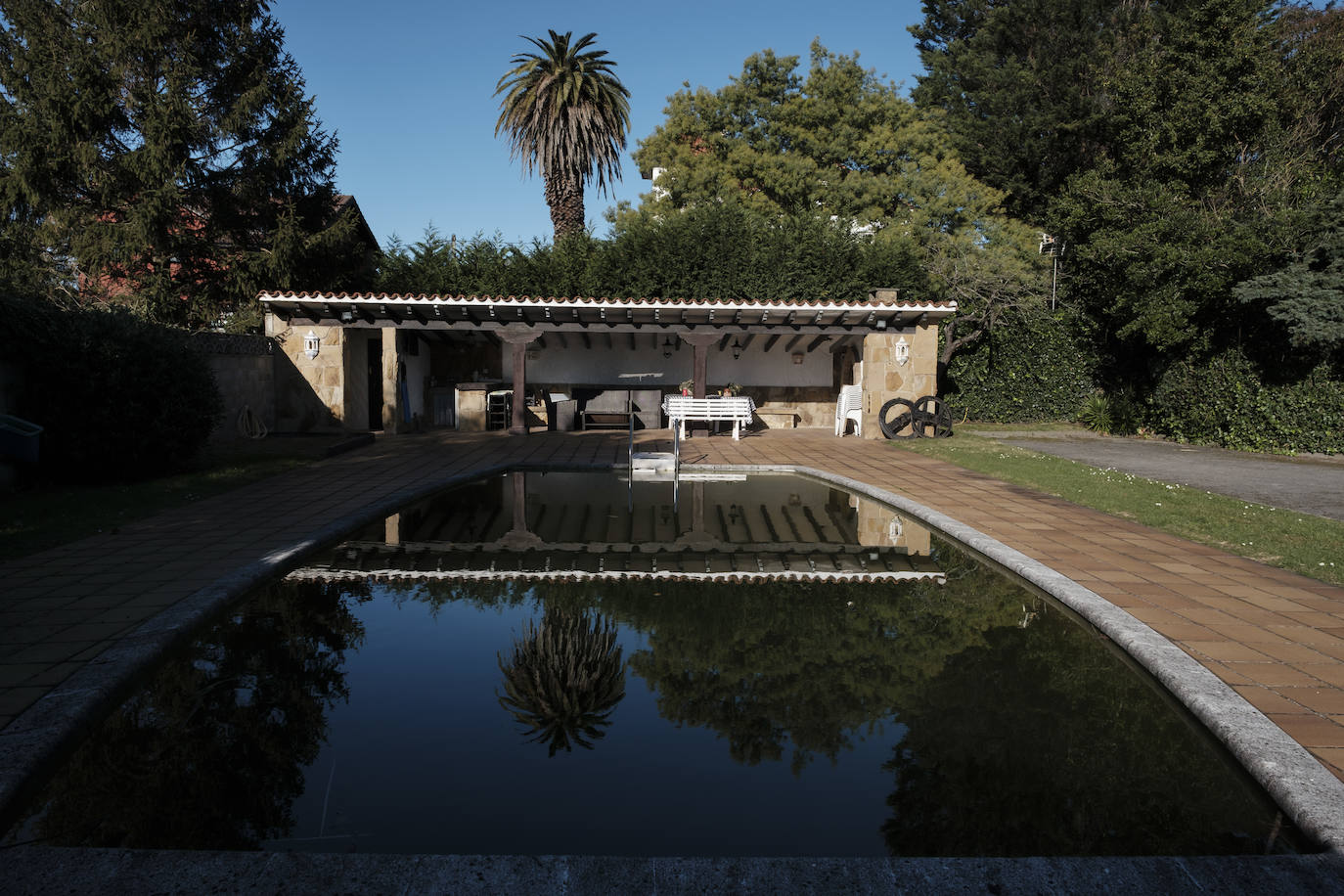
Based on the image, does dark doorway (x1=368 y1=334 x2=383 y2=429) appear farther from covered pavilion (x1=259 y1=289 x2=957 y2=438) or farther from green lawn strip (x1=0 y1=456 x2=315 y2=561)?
green lawn strip (x1=0 y1=456 x2=315 y2=561)

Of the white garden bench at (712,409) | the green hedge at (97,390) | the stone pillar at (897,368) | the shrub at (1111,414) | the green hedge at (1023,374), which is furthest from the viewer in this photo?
the green hedge at (1023,374)

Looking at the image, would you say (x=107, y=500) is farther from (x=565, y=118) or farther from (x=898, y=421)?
(x=565, y=118)

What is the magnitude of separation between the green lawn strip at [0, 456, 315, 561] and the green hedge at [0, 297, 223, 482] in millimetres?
347

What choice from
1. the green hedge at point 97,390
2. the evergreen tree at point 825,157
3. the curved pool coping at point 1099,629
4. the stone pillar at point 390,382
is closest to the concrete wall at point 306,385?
the stone pillar at point 390,382

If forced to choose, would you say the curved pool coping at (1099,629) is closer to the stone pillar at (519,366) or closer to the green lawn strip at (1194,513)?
the green lawn strip at (1194,513)

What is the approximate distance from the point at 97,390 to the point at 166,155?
12820 mm

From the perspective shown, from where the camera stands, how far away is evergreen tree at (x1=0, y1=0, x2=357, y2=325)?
18.0 metres

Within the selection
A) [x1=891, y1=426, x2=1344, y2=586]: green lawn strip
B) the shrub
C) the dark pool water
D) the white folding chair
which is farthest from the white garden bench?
the dark pool water

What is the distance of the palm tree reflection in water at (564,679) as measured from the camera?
329 cm

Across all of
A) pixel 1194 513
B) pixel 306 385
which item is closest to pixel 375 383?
pixel 306 385

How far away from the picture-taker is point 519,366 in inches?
625

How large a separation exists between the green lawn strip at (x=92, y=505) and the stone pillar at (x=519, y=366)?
6.03 metres

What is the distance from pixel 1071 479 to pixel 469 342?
1357 centimetres

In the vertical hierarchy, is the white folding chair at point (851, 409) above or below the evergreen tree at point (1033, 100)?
below
